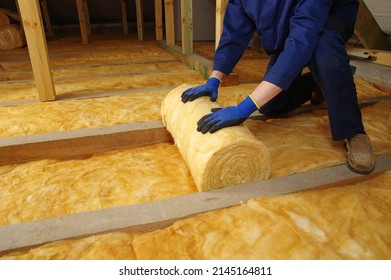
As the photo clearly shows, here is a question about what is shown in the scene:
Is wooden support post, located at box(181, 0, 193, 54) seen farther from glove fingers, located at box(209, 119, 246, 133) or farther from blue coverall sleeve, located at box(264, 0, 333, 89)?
glove fingers, located at box(209, 119, 246, 133)

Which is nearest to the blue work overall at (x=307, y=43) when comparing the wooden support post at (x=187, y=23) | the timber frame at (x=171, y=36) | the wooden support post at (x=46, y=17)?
the timber frame at (x=171, y=36)

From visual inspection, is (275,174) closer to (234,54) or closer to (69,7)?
(234,54)

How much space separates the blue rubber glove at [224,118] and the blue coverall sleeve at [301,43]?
6.6 inches

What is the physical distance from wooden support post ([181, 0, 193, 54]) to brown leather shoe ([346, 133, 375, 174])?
105 inches

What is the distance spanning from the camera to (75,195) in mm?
1347

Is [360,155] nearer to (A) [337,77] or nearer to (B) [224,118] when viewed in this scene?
(A) [337,77]

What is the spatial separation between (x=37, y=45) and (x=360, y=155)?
2404 millimetres

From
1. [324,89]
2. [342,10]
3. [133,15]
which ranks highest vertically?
[342,10]

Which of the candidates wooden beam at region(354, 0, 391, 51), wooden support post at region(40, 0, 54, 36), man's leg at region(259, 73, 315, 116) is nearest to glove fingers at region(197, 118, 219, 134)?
man's leg at region(259, 73, 315, 116)

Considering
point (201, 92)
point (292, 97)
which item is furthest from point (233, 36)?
point (292, 97)

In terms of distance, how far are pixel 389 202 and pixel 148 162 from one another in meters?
1.21

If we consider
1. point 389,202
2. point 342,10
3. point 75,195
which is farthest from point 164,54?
point 389,202

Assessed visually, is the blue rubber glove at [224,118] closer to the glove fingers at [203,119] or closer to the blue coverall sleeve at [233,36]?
the glove fingers at [203,119]
